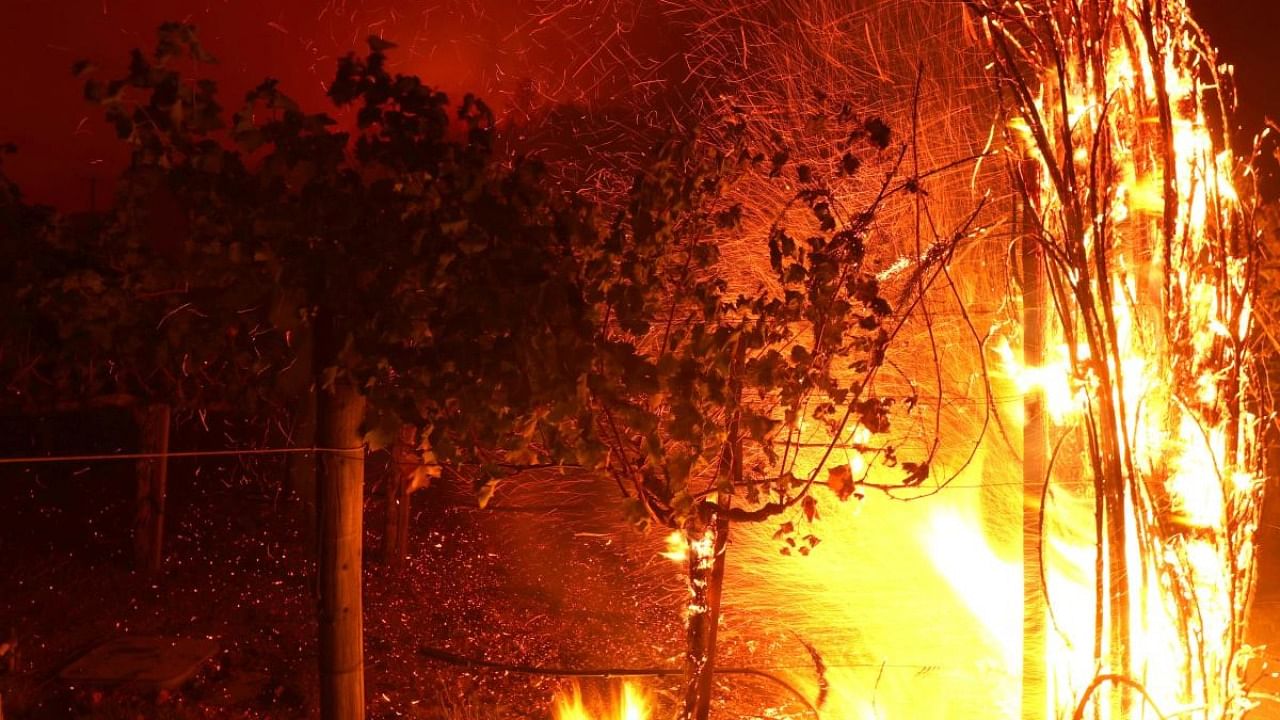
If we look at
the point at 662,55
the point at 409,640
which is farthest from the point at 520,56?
the point at 409,640

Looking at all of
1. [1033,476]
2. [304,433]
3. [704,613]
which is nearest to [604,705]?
[704,613]

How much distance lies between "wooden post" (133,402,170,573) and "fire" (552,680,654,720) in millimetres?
3730

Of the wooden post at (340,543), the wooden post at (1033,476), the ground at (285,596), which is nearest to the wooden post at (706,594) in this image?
the wooden post at (1033,476)

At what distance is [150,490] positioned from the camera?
24.9 ft

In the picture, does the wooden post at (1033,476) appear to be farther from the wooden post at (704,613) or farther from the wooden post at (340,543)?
the wooden post at (340,543)

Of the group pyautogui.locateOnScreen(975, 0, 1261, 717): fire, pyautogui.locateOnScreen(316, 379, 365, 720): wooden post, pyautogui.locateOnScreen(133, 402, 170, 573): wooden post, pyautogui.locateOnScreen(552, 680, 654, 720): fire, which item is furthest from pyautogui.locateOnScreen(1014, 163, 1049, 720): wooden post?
pyautogui.locateOnScreen(133, 402, 170, 573): wooden post

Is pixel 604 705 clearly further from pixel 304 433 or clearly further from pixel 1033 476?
pixel 304 433

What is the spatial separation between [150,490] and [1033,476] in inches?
246

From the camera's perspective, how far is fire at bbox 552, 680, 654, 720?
17.1 feet

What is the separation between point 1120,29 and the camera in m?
3.20

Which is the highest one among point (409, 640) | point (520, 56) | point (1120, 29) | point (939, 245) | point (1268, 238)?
point (520, 56)

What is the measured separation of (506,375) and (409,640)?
3980 millimetres

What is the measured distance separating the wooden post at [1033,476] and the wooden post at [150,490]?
19.6 feet

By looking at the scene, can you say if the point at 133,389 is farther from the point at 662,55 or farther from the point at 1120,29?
the point at 1120,29
